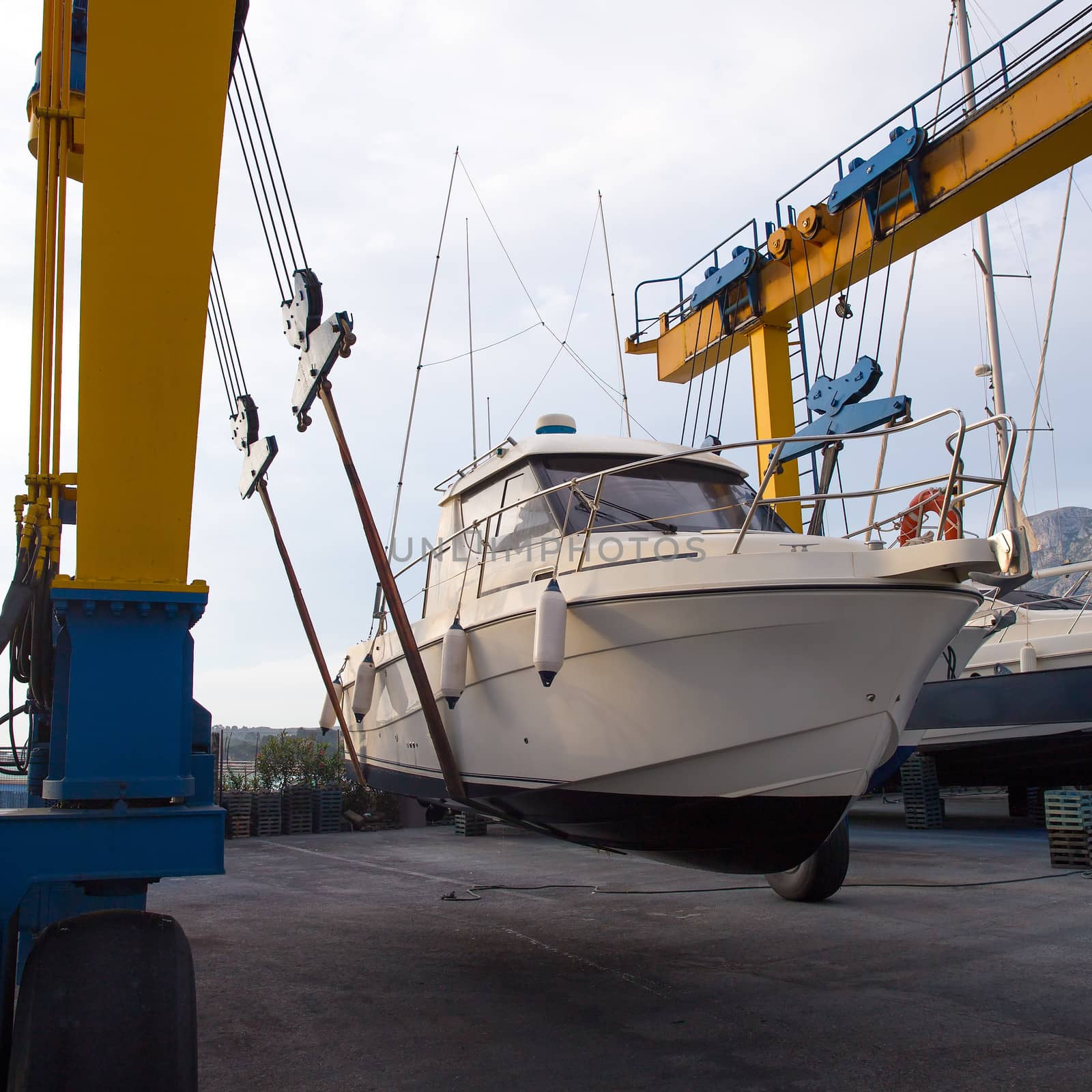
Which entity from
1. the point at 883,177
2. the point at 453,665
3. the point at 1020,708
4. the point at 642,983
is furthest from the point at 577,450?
the point at 1020,708

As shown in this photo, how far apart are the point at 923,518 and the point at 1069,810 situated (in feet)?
13.3

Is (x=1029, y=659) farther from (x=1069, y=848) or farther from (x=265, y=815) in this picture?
(x=265, y=815)

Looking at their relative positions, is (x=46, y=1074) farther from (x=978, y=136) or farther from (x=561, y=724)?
(x=978, y=136)

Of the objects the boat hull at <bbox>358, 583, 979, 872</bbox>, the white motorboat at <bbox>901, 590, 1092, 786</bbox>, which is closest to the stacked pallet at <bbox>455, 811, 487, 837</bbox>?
the white motorboat at <bbox>901, 590, 1092, 786</bbox>

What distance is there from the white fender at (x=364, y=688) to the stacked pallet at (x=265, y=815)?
566cm

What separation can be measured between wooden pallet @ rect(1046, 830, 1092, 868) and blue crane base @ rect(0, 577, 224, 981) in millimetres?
6974

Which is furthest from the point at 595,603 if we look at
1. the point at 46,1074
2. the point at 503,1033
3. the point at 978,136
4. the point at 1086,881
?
the point at 978,136

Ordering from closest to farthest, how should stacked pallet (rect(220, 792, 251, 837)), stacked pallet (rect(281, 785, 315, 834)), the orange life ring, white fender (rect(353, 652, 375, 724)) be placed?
the orange life ring → white fender (rect(353, 652, 375, 724)) → stacked pallet (rect(220, 792, 251, 837)) → stacked pallet (rect(281, 785, 315, 834))

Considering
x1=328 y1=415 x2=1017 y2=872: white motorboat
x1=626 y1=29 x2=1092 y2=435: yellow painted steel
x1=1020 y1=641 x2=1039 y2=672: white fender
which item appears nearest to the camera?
x1=328 y1=415 x2=1017 y2=872: white motorboat

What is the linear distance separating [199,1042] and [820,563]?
3.10 meters

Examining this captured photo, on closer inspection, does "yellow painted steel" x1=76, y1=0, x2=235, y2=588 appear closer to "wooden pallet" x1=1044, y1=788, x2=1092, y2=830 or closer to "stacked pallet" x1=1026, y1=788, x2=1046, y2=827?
"wooden pallet" x1=1044, y1=788, x2=1092, y2=830

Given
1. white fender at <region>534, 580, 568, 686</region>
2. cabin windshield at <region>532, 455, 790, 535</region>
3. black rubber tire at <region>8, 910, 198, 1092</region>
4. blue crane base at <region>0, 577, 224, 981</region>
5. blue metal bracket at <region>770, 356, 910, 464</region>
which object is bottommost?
black rubber tire at <region>8, 910, 198, 1092</region>

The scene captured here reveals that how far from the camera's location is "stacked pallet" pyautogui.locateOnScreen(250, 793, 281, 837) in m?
11.4

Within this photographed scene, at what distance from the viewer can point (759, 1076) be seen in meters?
2.99
